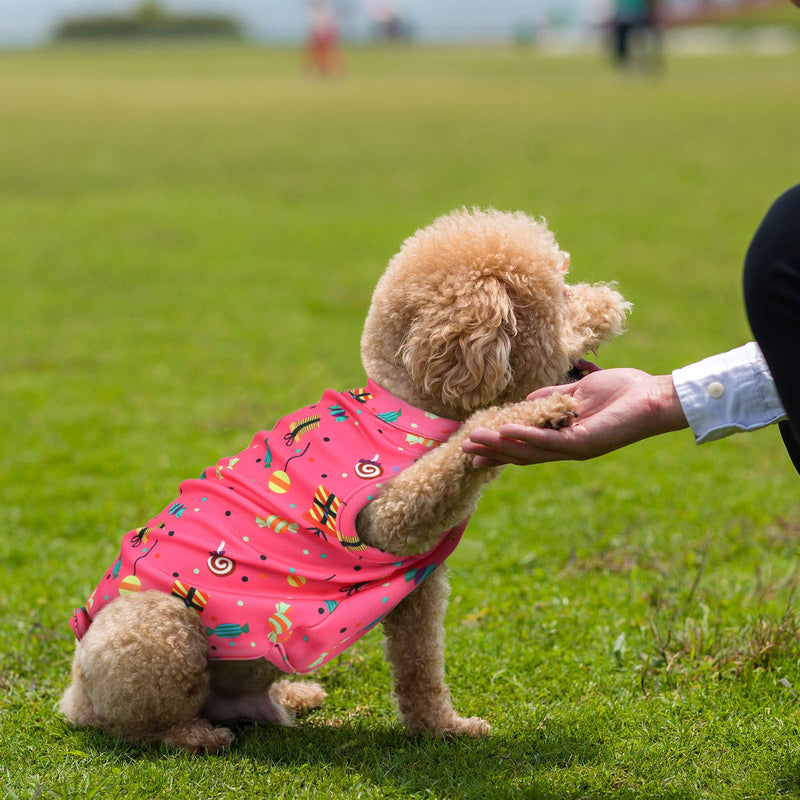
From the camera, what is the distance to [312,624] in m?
3.17

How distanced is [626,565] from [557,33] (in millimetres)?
114586

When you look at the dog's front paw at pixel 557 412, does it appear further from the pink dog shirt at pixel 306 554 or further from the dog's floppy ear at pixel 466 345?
the pink dog shirt at pixel 306 554

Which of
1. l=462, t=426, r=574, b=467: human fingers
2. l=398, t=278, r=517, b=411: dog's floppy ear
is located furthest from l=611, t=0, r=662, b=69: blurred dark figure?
l=462, t=426, r=574, b=467: human fingers

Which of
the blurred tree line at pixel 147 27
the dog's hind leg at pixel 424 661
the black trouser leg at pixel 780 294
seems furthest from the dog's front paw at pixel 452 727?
the blurred tree line at pixel 147 27

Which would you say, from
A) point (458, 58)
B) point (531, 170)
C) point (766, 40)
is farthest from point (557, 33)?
point (531, 170)

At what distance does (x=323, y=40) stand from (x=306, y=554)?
47871mm

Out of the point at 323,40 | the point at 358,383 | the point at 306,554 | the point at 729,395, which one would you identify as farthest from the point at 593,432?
the point at 323,40

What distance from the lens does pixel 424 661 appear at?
3449 millimetres

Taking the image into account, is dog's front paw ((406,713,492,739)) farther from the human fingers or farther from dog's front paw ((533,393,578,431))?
dog's front paw ((533,393,578,431))

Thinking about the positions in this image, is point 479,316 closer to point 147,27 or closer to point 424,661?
point 424,661

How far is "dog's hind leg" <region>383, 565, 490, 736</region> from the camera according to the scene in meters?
3.45

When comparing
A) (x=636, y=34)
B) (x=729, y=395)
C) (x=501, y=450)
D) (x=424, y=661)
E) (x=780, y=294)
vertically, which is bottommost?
(x=636, y=34)

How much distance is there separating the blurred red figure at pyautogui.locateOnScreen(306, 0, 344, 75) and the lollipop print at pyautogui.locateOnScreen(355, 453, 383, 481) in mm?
47382

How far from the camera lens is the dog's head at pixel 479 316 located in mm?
3117
